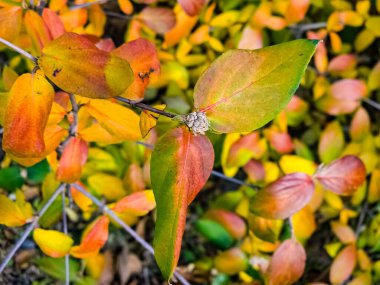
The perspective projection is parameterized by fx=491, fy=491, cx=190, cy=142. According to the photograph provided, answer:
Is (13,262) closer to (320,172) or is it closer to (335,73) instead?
(320,172)

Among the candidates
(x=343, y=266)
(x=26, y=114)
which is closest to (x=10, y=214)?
(x=26, y=114)

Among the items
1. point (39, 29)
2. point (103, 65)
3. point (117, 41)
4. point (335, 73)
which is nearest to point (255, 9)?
point (335, 73)

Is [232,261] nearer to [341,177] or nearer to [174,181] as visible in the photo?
[341,177]

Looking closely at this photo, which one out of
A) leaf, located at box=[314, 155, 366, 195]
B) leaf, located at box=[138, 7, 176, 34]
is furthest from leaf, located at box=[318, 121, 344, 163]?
leaf, located at box=[138, 7, 176, 34]

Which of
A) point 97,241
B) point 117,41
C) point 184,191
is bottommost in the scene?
point 97,241

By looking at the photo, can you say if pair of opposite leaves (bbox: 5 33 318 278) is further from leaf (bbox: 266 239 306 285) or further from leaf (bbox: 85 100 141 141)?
leaf (bbox: 266 239 306 285)

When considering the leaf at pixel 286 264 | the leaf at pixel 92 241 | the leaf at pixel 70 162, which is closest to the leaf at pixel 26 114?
the leaf at pixel 70 162

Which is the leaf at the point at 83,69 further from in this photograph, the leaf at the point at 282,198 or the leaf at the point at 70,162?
the leaf at the point at 282,198
